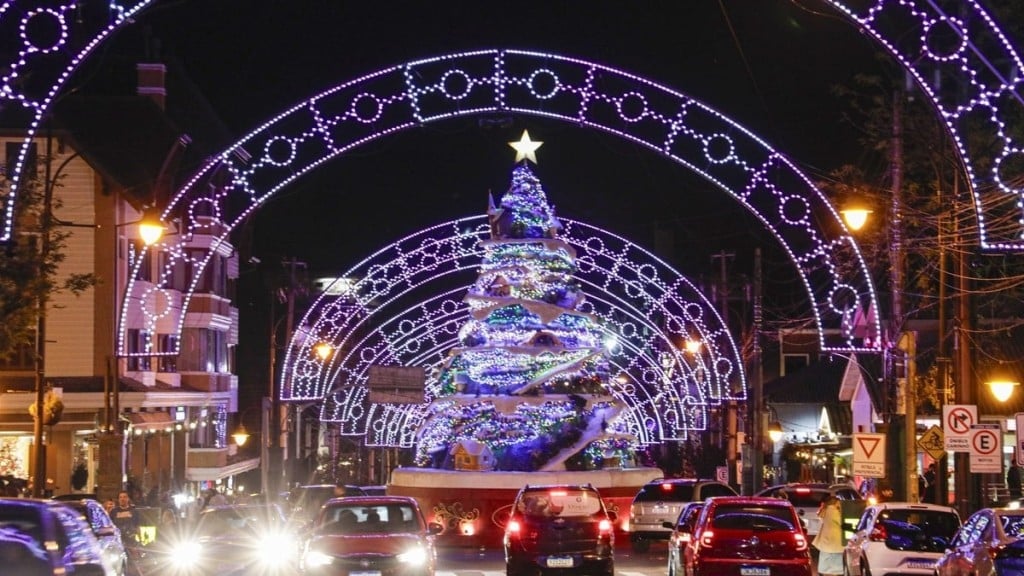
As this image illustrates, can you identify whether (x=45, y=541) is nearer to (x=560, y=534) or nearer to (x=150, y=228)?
(x=560, y=534)

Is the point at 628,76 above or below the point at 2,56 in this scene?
below

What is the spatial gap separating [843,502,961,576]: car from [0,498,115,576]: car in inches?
473

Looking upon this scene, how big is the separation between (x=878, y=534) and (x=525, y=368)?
21163 mm

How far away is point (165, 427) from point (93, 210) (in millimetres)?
11061

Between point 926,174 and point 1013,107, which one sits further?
point 926,174

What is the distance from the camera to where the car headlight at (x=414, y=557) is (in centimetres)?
2231

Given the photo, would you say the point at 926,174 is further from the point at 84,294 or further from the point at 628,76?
the point at 84,294

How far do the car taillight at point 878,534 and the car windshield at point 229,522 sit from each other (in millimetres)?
12961

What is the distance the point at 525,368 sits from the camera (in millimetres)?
44938

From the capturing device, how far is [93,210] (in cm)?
4625

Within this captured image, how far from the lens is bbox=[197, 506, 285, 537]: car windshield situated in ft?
103

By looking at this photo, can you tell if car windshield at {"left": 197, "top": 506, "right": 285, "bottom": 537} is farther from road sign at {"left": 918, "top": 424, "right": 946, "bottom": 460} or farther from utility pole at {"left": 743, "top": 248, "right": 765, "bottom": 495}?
utility pole at {"left": 743, "top": 248, "right": 765, "bottom": 495}

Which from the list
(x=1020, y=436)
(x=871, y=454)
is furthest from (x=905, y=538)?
(x=871, y=454)

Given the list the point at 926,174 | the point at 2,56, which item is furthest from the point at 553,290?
the point at 2,56
